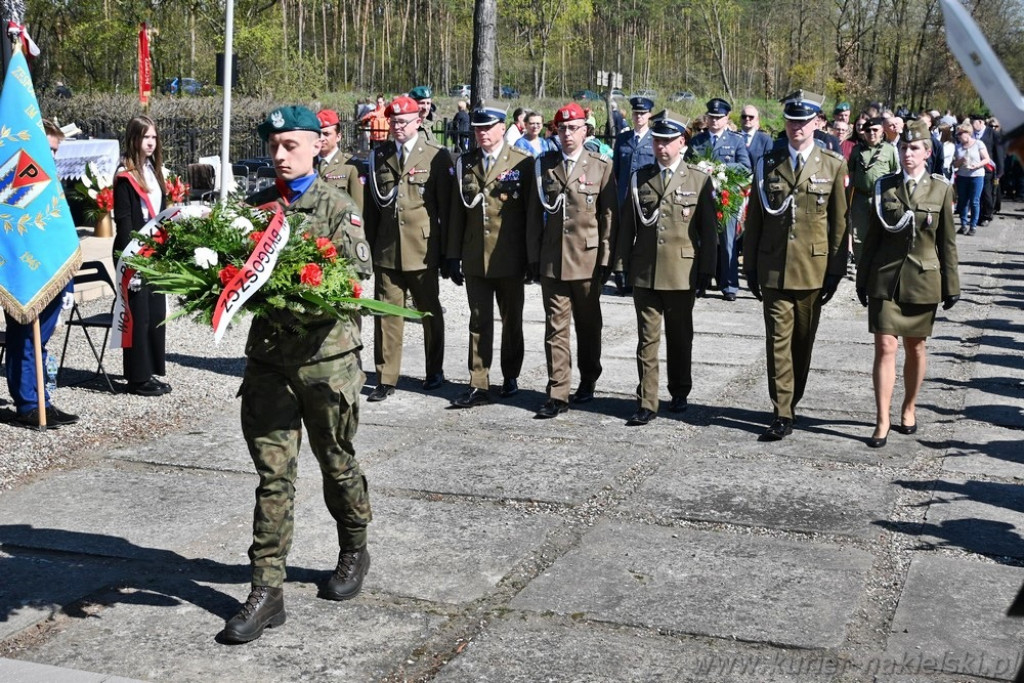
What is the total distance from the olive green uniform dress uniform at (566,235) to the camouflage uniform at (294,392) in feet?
12.3

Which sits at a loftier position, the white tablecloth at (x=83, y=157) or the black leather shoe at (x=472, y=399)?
the white tablecloth at (x=83, y=157)

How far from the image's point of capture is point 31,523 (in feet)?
20.4

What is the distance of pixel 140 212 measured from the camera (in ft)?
28.8

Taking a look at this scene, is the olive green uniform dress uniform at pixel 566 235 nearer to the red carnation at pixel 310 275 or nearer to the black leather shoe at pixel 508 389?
the black leather shoe at pixel 508 389

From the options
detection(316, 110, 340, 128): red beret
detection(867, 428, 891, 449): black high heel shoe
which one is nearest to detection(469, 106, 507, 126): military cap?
detection(316, 110, 340, 128): red beret

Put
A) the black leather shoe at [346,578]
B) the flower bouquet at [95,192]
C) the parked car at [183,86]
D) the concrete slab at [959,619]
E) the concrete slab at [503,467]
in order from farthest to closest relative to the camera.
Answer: the parked car at [183,86], the flower bouquet at [95,192], the concrete slab at [503,467], the black leather shoe at [346,578], the concrete slab at [959,619]

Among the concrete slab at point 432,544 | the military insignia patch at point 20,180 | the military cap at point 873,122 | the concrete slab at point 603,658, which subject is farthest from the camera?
the military cap at point 873,122

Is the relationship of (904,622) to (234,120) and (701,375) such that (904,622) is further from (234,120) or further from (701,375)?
(234,120)

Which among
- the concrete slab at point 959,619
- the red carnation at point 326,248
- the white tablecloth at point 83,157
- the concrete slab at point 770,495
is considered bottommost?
the concrete slab at point 770,495

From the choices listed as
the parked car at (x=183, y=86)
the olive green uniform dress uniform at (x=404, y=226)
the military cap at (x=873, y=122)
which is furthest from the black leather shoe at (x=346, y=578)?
the parked car at (x=183, y=86)

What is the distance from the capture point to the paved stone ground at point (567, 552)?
4715 mm

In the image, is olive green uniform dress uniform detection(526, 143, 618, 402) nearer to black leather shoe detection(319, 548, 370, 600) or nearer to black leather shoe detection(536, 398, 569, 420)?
black leather shoe detection(536, 398, 569, 420)

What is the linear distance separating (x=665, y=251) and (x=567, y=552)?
3133 mm

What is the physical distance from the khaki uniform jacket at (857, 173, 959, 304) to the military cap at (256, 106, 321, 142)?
163 inches
